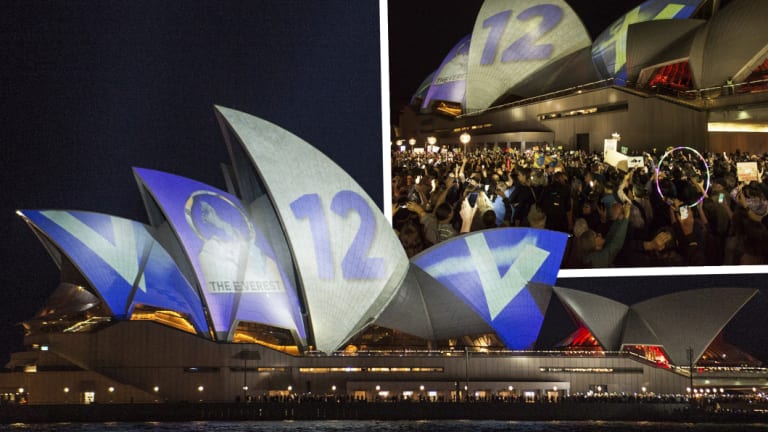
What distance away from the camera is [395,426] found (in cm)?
3469

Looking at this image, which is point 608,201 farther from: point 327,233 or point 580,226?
point 327,233

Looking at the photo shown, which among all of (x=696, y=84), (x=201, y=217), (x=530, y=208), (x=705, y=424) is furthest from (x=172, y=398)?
(x=696, y=84)

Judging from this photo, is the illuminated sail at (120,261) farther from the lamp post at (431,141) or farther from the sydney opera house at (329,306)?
the lamp post at (431,141)

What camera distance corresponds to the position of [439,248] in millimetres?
38500

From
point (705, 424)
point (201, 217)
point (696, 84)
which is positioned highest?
point (696, 84)

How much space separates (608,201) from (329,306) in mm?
8386

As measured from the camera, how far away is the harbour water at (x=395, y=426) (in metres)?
33.8

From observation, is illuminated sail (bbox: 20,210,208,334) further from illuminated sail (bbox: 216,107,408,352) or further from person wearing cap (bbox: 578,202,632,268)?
person wearing cap (bbox: 578,202,632,268)

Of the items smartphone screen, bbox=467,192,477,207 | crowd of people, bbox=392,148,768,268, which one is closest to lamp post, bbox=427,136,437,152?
crowd of people, bbox=392,148,768,268

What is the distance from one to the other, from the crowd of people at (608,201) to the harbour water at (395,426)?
4389 millimetres

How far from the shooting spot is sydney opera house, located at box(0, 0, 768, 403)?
37.5 metres

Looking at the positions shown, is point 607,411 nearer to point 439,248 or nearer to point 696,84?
point 439,248

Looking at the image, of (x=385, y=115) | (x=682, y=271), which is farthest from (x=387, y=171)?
(x=682, y=271)

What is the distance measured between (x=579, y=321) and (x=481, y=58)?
8389 millimetres
